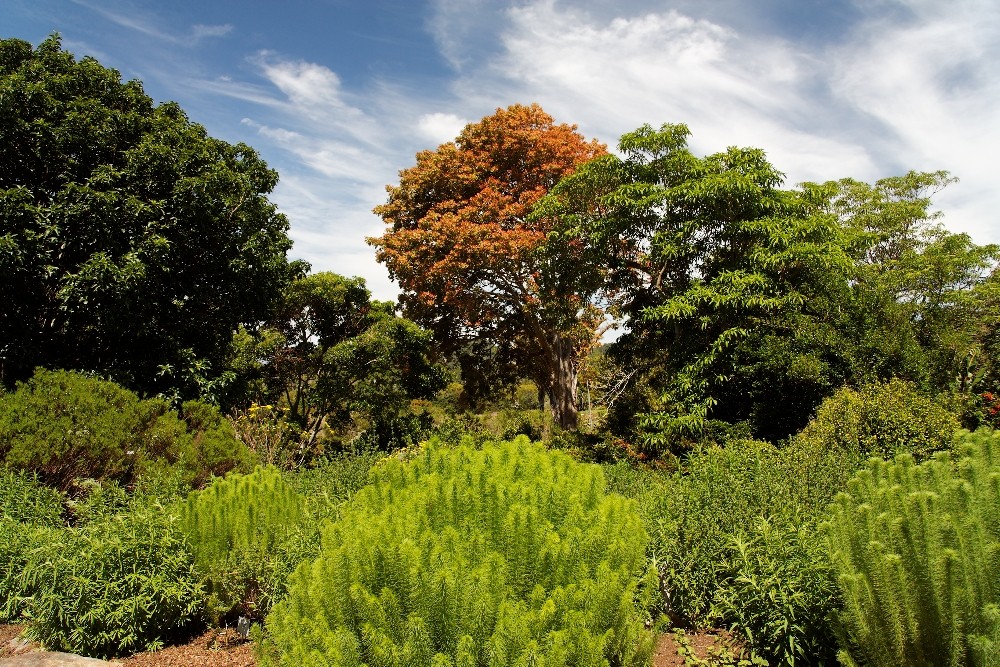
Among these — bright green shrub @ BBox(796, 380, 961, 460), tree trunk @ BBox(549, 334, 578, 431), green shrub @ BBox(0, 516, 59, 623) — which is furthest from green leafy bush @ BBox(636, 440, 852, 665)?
tree trunk @ BBox(549, 334, 578, 431)

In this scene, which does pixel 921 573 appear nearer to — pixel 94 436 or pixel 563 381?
pixel 94 436

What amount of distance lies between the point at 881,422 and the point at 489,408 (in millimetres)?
11612

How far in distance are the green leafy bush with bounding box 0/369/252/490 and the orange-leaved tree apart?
7.69 metres

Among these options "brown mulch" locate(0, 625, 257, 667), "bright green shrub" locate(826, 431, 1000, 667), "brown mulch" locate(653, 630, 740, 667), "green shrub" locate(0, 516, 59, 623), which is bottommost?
"brown mulch" locate(0, 625, 257, 667)

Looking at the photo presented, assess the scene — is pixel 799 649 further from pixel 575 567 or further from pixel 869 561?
pixel 575 567

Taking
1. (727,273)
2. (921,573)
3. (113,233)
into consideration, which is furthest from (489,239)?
(921,573)

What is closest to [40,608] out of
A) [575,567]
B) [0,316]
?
[575,567]

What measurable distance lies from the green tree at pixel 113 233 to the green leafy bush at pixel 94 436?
1.60 metres

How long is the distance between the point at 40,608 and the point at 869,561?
181 inches

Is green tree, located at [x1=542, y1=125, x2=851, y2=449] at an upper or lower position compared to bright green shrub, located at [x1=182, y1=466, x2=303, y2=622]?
upper

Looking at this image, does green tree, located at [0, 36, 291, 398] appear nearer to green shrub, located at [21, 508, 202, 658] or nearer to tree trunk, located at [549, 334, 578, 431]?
green shrub, located at [21, 508, 202, 658]

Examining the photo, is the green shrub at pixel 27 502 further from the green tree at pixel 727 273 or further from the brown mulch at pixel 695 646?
the green tree at pixel 727 273

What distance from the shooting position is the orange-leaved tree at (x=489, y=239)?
48.0 feet

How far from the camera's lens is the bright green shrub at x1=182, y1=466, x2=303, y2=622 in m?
3.95
